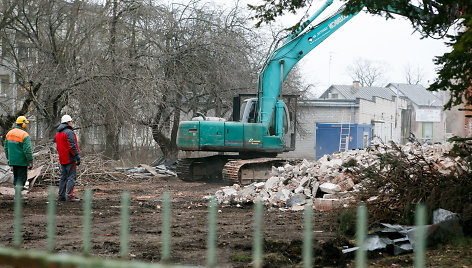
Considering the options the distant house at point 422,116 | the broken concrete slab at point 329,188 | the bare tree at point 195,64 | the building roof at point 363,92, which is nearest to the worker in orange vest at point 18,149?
the broken concrete slab at point 329,188

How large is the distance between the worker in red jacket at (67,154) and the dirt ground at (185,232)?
1.59 feet

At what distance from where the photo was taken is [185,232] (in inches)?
330

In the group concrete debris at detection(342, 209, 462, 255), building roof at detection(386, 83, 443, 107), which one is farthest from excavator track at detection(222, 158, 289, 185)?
building roof at detection(386, 83, 443, 107)

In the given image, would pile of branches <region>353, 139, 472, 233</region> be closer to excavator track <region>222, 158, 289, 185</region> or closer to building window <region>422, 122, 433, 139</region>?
excavator track <region>222, 158, 289, 185</region>

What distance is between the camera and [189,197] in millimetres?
14344

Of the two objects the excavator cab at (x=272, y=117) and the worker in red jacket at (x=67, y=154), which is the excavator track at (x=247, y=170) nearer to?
the excavator cab at (x=272, y=117)

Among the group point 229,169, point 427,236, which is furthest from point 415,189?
point 229,169

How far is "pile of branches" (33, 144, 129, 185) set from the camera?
1609 cm

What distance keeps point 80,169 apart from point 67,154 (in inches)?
233

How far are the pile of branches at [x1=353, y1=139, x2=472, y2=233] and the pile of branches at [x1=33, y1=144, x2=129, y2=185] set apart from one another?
10407mm

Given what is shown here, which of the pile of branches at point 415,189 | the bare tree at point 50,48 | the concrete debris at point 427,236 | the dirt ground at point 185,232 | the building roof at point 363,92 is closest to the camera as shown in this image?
the dirt ground at point 185,232

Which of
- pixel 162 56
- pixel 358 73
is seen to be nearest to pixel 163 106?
pixel 162 56

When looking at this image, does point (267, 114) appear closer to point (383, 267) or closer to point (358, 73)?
point (383, 267)

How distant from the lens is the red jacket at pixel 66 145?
11.6m
